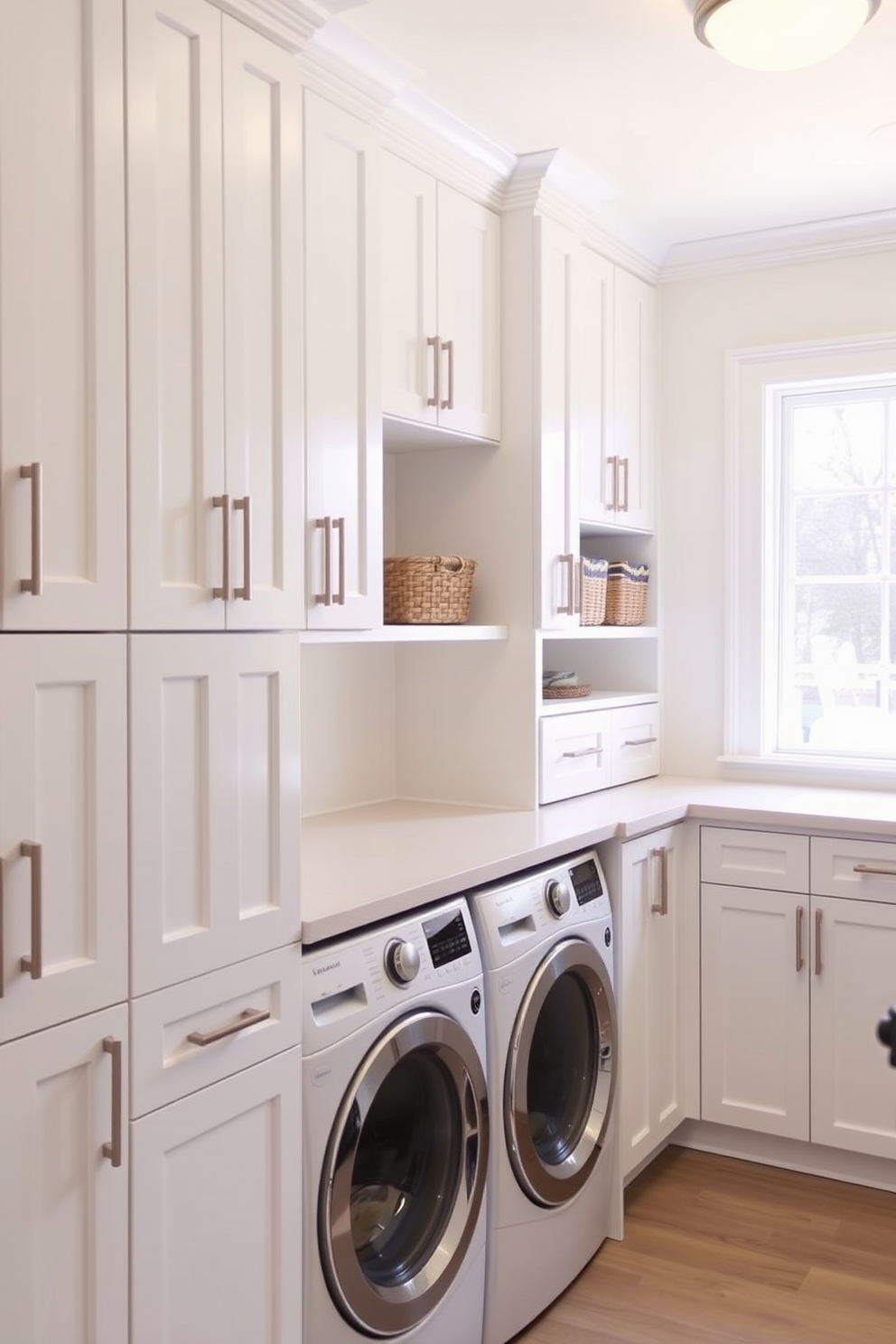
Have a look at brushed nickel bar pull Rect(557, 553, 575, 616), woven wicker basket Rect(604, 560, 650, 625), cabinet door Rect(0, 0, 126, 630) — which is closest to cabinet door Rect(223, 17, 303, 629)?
cabinet door Rect(0, 0, 126, 630)

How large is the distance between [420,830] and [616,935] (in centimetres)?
55

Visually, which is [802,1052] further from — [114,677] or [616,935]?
[114,677]

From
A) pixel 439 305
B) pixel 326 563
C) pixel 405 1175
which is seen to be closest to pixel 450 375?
pixel 439 305

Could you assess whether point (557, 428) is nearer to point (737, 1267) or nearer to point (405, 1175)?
point (405, 1175)

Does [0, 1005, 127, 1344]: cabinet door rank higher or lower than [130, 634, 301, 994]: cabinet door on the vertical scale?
lower

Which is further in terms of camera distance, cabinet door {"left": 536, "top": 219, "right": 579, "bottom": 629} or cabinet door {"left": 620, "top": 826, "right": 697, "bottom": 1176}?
cabinet door {"left": 536, "top": 219, "right": 579, "bottom": 629}

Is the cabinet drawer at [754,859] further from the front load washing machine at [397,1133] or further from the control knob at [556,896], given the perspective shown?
the front load washing machine at [397,1133]

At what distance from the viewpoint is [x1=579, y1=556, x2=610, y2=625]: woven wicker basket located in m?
3.33

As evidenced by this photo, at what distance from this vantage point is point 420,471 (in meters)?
3.19

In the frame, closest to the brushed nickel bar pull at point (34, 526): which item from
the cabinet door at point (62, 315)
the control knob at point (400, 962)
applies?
the cabinet door at point (62, 315)

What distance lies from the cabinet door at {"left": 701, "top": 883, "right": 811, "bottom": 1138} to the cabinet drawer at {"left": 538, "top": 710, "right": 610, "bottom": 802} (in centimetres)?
44

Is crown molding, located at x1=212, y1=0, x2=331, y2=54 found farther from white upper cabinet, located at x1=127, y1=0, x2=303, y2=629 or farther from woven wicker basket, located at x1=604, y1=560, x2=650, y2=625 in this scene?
woven wicker basket, located at x1=604, y1=560, x2=650, y2=625

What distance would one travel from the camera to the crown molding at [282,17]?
179cm

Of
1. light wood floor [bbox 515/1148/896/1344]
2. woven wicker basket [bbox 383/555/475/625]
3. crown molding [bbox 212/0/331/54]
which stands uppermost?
crown molding [bbox 212/0/331/54]
